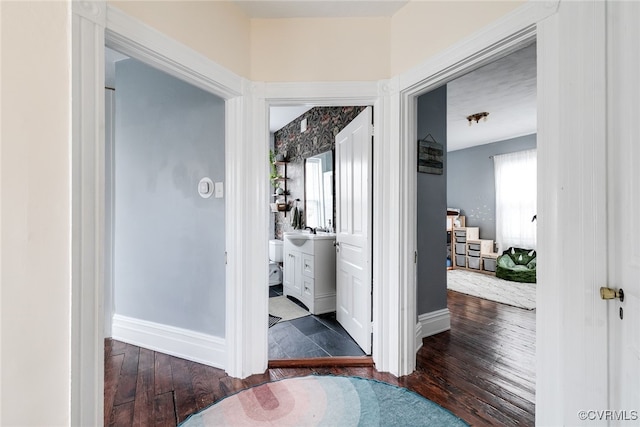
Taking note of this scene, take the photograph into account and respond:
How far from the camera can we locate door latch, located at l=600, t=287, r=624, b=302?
1.04 m

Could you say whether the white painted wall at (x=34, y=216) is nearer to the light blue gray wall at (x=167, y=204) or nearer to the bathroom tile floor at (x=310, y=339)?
the light blue gray wall at (x=167, y=204)

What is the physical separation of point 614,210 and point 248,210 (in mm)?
1850

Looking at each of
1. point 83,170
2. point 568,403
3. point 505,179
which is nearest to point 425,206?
point 568,403

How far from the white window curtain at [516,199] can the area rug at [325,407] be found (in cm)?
479

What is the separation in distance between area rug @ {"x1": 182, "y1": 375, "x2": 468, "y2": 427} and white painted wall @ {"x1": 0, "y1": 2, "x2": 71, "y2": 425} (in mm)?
1058

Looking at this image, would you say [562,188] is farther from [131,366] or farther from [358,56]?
[131,366]

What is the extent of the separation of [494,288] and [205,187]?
177 inches

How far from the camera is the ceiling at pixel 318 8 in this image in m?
1.94

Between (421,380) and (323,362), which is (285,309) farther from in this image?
(421,380)

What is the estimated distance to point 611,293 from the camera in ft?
3.46

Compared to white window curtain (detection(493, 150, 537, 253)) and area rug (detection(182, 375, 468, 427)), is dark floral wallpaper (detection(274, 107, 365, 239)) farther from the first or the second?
white window curtain (detection(493, 150, 537, 253))

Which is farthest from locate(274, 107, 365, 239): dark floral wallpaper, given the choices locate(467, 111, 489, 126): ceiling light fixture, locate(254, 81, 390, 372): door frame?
locate(467, 111, 489, 126): ceiling light fixture

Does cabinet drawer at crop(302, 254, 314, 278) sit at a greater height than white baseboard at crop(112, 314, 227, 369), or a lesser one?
greater

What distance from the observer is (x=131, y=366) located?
7.20 ft
